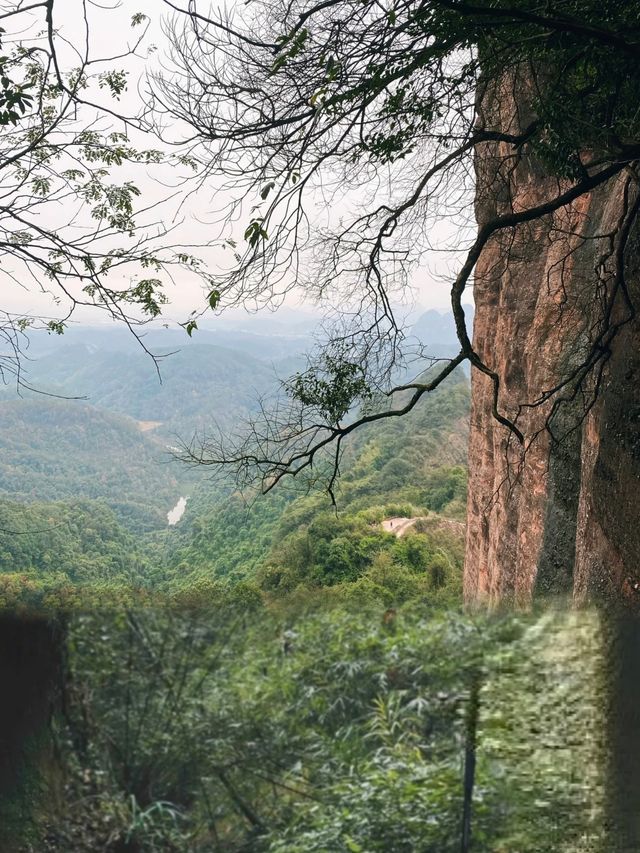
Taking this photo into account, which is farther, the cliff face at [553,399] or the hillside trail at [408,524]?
the hillside trail at [408,524]

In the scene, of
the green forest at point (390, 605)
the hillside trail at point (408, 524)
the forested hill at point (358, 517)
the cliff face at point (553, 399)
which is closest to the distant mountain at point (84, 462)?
the forested hill at point (358, 517)

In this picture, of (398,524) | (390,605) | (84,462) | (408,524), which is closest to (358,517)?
(398,524)

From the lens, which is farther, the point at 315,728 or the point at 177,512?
the point at 177,512

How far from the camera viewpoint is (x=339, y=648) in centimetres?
164

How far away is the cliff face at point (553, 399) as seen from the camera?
12.3 feet


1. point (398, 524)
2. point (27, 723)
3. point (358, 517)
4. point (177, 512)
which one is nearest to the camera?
point (27, 723)

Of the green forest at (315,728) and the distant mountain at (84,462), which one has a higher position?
the distant mountain at (84,462)

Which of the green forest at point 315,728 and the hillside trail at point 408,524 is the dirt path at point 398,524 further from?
the green forest at point 315,728

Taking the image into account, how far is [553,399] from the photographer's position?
5.91 m

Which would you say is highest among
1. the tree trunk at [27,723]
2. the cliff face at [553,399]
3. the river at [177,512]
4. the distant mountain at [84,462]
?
the distant mountain at [84,462]

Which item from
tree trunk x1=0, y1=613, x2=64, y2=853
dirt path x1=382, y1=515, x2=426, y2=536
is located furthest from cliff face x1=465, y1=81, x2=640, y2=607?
dirt path x1=382, y1=515, x2=426, y2=536

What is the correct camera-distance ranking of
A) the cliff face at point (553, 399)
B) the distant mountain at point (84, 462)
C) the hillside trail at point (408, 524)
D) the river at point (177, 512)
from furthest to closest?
1. the river at point (177, 512)
2. the distant mountain at point (84, 462)
3. the hillside trail at point (408, 524)
4. the cliff face at point (553, 399)

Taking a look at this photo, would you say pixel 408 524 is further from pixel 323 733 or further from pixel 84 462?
pixel 84 462

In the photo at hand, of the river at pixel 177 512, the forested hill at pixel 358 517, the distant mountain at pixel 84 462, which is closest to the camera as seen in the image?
the forested hill at pixel 358 517
